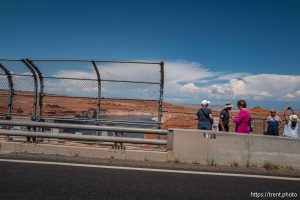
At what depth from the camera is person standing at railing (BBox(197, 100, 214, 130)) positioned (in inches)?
400

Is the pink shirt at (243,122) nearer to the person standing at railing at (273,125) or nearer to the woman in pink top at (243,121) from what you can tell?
the woman in pink top at (243,121)

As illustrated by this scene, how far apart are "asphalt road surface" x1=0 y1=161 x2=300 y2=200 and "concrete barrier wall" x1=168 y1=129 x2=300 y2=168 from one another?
1.26 meters

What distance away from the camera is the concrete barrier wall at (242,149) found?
8312 mm

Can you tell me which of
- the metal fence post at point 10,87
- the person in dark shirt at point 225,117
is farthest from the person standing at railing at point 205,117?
the metal fence post at point 10,87

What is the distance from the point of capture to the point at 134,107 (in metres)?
11.0

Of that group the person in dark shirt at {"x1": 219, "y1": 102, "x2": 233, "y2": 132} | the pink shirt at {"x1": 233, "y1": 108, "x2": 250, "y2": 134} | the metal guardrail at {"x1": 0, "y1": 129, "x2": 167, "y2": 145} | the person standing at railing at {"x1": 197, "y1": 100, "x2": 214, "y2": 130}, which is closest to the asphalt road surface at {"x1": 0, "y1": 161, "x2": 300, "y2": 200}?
the metal guardrail at {"x1": 0, "y1": 129, "x2": 167, "y2": 145}

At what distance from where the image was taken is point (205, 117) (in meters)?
10.2

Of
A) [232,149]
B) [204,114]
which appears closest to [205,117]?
[204,114]

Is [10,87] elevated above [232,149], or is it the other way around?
[10,87]

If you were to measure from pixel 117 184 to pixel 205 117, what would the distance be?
467 centimetres

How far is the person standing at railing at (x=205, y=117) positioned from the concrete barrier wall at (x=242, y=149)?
1.83m

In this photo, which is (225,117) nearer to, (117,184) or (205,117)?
(205,117)

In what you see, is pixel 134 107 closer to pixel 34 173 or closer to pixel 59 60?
pixel 59 60

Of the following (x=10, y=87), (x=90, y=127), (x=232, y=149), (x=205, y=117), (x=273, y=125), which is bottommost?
(x=232, y=149)
